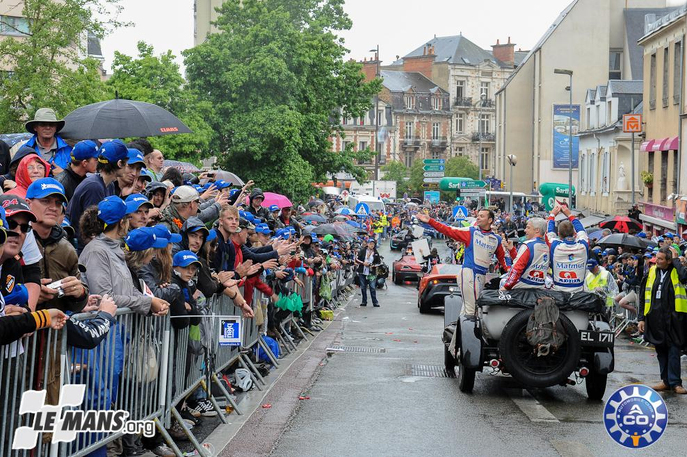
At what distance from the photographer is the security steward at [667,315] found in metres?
12.9

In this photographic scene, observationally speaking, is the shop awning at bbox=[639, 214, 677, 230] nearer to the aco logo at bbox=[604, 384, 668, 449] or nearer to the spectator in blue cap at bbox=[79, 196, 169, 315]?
the aco logo at bbox=[604, 384, 668, 449]

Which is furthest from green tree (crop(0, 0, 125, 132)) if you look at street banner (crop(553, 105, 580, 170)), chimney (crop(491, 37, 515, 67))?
chimney (crop(491, 37, 515, 67))

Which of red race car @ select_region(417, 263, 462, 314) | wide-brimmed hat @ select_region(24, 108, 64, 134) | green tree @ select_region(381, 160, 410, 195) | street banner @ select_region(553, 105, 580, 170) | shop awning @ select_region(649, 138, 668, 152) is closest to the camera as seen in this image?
wide-brimmed hat @ select_region(24, 108, 64, 134)

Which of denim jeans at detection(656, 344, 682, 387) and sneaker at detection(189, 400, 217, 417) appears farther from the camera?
denim jeans at detection(656, 344, 682, 387)

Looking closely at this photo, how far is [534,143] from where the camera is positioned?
8506 centimetres

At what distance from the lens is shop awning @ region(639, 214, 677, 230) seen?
3624 cm

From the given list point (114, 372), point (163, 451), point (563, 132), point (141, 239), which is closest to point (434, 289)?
point (163, 451)

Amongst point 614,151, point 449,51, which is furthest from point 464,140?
point 614,151

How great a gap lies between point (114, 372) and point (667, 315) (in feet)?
27.1

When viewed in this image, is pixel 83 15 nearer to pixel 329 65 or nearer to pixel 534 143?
pixel 329 65

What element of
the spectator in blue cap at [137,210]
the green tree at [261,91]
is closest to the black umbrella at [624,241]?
the green tree at [261,91]

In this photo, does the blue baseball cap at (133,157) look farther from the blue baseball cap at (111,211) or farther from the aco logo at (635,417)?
the aco logo at (635,417)

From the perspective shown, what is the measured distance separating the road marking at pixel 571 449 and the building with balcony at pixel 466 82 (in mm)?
127772

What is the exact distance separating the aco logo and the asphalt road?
0.48ft
